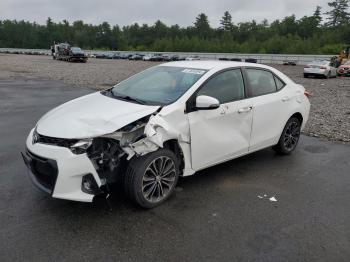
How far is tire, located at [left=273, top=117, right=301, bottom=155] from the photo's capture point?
5663 millimetres

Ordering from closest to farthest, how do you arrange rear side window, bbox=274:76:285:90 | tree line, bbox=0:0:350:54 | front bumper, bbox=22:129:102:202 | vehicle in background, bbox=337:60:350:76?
front bumper, bbox=22:129:102:202, rear side window, bbox=274:76:285:90, vehicle in background, bbox=337:60:350:76, tree line, bbox=0:0:350:54

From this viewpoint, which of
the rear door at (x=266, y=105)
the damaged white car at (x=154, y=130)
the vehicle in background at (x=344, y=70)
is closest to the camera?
the damaged white car at (x=154, y=130)

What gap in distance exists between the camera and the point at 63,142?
135 inches

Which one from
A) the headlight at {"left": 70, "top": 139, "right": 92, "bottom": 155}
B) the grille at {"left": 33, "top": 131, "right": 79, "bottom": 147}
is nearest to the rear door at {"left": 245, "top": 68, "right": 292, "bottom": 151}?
the headlight at {"left": 70, "top": 139, "right": 92, "bottom": 155}

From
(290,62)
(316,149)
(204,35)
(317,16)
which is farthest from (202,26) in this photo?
(316,149)

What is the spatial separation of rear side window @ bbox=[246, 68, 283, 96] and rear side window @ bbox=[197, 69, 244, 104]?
0.22 m

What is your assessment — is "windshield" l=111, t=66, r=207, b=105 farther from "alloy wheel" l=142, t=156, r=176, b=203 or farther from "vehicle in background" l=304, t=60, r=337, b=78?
"vehicle in background" l=304, t=60, r=337, b=78

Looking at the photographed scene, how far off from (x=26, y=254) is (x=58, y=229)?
444 millimetres

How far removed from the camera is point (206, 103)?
4000 millimetres

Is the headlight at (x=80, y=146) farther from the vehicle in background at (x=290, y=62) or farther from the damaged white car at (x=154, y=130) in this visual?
the vehicle in background at (x=290, y=62)

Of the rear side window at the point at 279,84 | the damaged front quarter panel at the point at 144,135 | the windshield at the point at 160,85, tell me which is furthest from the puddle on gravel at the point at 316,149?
the damaged front quarter panel at the point at 144,135

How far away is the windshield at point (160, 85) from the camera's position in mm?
4230

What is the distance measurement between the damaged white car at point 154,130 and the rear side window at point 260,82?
0.02 m

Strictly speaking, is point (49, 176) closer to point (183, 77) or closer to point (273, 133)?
point (183, 77)
